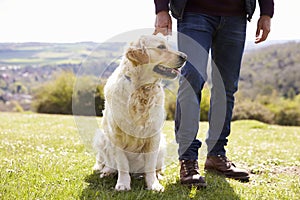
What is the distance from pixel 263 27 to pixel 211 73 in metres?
0.77

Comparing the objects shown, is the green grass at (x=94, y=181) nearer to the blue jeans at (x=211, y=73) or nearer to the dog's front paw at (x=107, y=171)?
the dog's front paw at (x=107, y=171)

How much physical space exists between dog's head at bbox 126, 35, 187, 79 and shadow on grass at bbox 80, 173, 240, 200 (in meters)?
1.07

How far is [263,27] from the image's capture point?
4023 mm

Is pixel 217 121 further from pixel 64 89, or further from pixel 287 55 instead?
pixel 287 55

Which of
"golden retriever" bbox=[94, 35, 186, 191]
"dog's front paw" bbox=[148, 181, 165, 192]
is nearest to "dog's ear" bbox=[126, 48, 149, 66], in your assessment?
"golden retriever" bbox=[94, 35, 186, 191]

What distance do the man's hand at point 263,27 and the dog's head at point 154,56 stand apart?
127cm

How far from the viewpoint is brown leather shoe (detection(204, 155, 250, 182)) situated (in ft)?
12.9

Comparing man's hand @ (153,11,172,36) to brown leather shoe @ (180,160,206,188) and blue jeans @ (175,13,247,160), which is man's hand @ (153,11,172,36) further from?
brown leather shoe @ (180,160,206,188)

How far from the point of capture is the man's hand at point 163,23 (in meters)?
3.42

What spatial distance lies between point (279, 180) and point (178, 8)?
2.18 metres

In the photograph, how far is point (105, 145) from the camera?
366cm

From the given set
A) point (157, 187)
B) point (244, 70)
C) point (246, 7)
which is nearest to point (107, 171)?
point (157, 187)

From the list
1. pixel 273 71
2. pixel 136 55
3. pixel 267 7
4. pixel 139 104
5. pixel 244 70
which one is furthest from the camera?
pixel 244 70

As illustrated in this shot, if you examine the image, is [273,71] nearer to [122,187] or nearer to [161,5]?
[161,5]
